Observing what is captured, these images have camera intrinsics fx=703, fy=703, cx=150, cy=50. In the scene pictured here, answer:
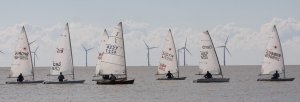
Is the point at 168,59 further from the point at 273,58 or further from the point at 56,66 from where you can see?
the point at 56,66

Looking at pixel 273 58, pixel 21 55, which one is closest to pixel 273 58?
pixel 273 58

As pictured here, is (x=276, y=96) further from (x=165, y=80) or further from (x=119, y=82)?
(x=165, y=80)

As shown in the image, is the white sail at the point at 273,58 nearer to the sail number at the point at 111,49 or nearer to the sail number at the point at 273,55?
the sail number at the point at 273,55

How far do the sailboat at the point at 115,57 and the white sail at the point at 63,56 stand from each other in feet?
25.7

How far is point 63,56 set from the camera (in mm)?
101188

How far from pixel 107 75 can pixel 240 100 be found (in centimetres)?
3175

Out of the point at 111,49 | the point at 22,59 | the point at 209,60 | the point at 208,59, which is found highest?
the point at 111,49

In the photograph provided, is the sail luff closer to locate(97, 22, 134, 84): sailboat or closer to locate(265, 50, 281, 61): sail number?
locate(265, 50, 281, 61): sail number

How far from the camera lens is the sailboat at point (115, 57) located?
310ft

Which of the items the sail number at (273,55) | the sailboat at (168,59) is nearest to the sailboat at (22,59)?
the sailboat at (168,59)

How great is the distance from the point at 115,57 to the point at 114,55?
1.01 ft

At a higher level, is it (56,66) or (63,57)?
(63,57)

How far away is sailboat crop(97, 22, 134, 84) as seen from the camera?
9456 cm

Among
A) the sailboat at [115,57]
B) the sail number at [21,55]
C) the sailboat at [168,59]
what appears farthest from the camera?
the sailboat at [168,59]
